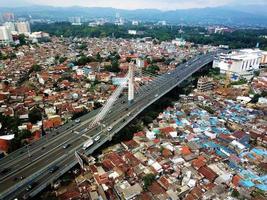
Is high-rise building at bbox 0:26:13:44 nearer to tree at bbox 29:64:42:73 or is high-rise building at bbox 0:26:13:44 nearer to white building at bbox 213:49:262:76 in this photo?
tree at bbox 29:64:42:73

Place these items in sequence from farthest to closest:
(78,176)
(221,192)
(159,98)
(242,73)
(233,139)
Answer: (242,73)
(159,98)
(233,139)
(78,176)
(221,192)

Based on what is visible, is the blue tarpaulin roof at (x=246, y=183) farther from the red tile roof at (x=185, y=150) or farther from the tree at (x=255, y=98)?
the tree at (x=255, y=98)

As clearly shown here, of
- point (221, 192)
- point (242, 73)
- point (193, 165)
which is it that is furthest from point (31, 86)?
point (242, 73)

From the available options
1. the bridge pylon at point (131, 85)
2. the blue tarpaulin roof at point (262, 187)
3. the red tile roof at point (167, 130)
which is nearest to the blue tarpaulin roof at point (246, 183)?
the blue tarpaulin roof at point (262, 187)

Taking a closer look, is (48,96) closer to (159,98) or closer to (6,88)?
(6,88)

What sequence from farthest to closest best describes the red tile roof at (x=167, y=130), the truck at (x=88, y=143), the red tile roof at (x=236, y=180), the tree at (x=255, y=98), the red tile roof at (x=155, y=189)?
the tree at (x=255, y=98) → the red tile roof at (x=167, y=130) → the truck at (x=88, y=143) → the red tile roof at (x=236, y=180) → the red tile roof at (x=155, y=189)

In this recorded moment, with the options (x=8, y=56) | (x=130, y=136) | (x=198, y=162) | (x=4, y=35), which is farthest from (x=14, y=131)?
(x=4, y=35)

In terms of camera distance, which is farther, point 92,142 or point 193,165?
point 92,142

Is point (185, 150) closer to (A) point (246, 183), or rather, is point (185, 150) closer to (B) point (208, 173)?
(B) point (208, 173)
